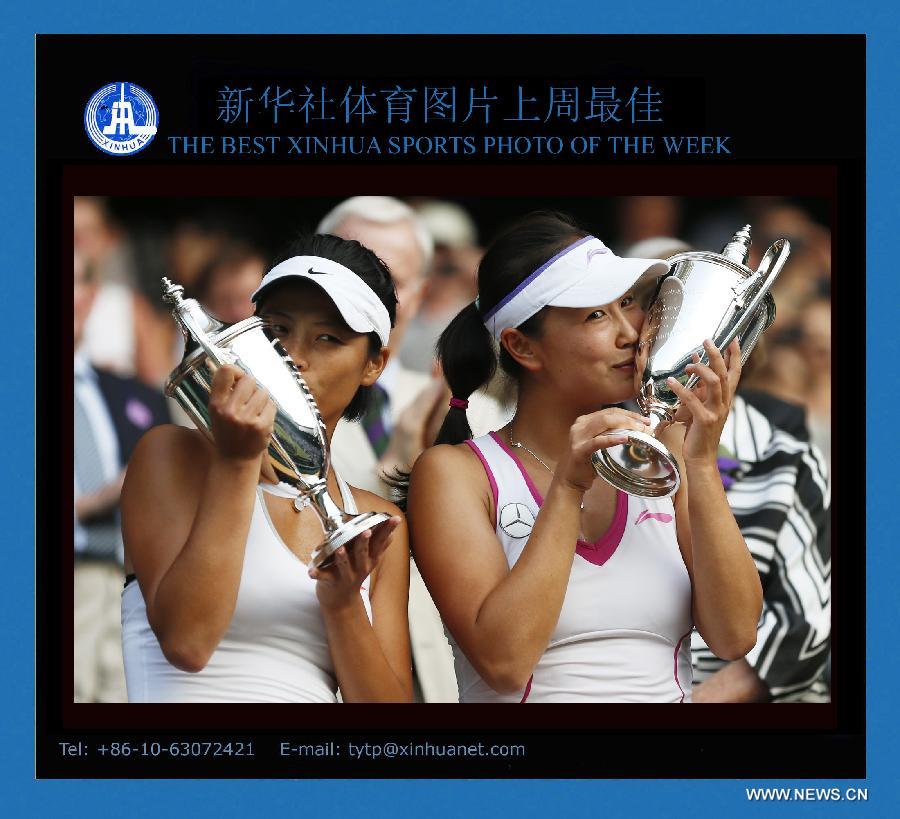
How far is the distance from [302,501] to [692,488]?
2.73ft

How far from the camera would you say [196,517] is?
3250 mm

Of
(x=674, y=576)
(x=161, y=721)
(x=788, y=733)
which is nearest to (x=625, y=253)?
(x=674, y=576)

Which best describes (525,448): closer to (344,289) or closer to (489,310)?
(489,310)

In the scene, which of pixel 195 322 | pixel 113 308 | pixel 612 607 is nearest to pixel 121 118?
pixel 113 308

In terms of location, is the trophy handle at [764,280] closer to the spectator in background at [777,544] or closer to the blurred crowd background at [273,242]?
the blurred crowd background at [273,242]

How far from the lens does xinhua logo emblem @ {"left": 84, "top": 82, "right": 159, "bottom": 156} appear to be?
12.3 ft

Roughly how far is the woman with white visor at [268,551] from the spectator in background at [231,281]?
0.33 m

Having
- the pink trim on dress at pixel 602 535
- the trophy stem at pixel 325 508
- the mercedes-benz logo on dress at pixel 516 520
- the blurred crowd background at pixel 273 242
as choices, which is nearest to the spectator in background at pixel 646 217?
the blurred crowd background at pixel 273 242

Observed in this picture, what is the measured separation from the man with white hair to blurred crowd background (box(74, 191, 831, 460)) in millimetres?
34

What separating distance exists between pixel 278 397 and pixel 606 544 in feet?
2.61

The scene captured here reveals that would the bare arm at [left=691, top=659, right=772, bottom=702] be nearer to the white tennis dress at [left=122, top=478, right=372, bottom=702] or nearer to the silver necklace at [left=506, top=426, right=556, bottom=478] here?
the silver necklace at [left=506, top=426, right=556, bottom=478]

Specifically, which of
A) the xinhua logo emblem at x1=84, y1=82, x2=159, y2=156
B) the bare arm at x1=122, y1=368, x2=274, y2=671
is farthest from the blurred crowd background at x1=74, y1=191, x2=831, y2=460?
the bare arm at x1=122, y1=368, x2=274, y2=671

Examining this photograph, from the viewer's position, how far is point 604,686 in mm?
3488

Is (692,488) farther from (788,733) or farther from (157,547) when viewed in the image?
(157,547)
